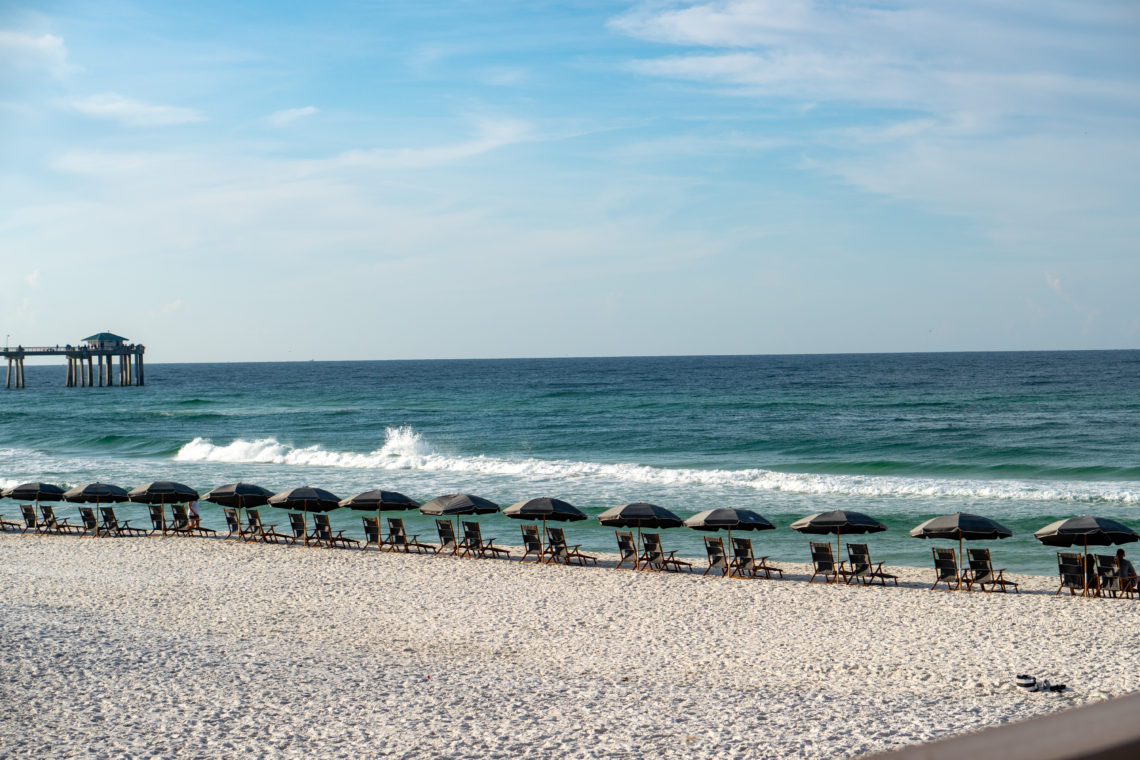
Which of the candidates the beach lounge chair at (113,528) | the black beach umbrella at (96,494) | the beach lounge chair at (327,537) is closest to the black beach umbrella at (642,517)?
the beach lounge chair at (327,537)

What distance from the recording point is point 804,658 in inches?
461

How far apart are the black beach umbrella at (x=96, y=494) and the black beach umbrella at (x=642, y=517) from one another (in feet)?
37.1

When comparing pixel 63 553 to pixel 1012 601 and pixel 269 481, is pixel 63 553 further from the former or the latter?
pixel 1012 601

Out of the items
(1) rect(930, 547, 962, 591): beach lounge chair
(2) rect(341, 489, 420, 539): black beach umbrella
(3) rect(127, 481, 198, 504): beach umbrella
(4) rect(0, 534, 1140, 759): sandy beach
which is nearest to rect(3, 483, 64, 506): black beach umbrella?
(3) rect(127, 481, 198, 504): beach umbrella

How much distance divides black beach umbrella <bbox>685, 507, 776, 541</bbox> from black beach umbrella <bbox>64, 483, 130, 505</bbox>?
1295cm

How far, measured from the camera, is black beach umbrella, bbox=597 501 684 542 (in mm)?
17672

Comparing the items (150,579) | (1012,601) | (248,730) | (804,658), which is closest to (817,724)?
(804,658)

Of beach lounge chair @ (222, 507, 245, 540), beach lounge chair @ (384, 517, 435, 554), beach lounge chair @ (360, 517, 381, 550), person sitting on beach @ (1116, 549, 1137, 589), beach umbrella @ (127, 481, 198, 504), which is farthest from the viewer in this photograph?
beach umbrella @ (127, 481, 198, 504)

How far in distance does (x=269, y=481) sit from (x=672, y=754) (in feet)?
81.5

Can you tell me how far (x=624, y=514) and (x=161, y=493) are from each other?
10.5 metres

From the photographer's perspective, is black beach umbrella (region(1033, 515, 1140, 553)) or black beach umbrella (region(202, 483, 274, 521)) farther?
black beach umbrella (region(202, 483, 274, 521))

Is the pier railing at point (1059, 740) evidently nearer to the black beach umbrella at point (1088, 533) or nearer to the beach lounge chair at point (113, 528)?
the black beach umbrella at point (1088, 533)

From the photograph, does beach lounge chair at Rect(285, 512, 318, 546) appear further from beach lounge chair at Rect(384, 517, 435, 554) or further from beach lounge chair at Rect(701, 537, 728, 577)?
beach lounge chair at Rect(701, 537, 728, 577)

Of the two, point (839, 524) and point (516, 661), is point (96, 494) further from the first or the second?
point (839, 524)
